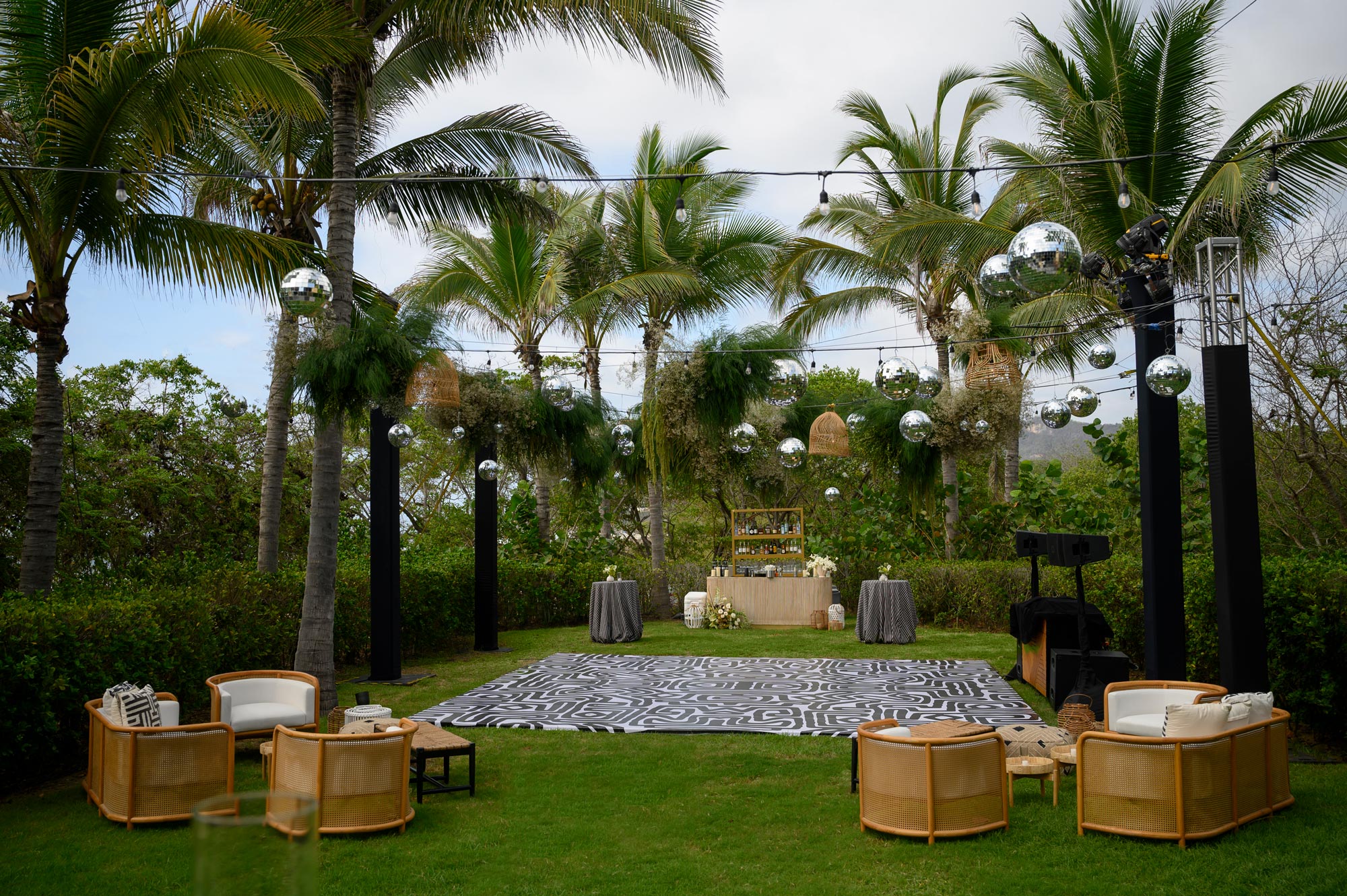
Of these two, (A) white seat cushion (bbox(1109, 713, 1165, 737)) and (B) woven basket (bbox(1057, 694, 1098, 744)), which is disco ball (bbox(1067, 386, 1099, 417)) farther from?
(A) white seat cushion (bbox(1109, 713, 1165, 737))

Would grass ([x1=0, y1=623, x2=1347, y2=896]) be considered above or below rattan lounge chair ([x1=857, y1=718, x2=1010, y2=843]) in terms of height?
below

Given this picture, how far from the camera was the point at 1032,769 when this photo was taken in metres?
5.80

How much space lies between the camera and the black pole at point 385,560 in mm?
10547

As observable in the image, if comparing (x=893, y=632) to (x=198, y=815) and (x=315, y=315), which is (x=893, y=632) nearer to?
(x=315, y=315)

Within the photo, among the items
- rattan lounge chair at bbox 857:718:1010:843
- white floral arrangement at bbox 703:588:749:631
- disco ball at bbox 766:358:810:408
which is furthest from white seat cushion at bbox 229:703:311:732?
white floral arrangement at bbox 703:588:749:631

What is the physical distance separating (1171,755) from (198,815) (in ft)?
17.0

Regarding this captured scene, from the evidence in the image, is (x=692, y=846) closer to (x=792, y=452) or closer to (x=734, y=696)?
(x=734, y=696)

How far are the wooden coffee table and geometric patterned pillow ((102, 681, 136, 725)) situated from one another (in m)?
5.31

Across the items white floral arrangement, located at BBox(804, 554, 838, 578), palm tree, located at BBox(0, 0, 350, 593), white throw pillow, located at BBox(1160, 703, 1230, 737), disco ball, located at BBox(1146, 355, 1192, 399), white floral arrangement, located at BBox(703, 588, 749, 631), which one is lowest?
white floral arrangement, located at BBox(703, 588, 749, 631)

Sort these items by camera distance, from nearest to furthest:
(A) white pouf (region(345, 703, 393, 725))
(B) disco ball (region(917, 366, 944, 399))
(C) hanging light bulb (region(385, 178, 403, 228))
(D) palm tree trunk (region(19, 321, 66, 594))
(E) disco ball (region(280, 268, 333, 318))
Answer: (A) white pouf (region(345, 703, 393, 725))
(E) disco ball (region(280, 268, 333, 318))
(D) palm tree trunk (region(19, 321, 66, 594))
(B) disco ball (region(917, 366, 944, 399))
(C) hanging light bulb (region(385, 178, 403, 228))

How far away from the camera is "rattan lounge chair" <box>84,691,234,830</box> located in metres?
5.45

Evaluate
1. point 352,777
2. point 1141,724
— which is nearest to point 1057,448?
point 1141,724

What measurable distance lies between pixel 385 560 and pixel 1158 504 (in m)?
7.75

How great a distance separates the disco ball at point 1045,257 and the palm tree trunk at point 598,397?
9.49 metres
